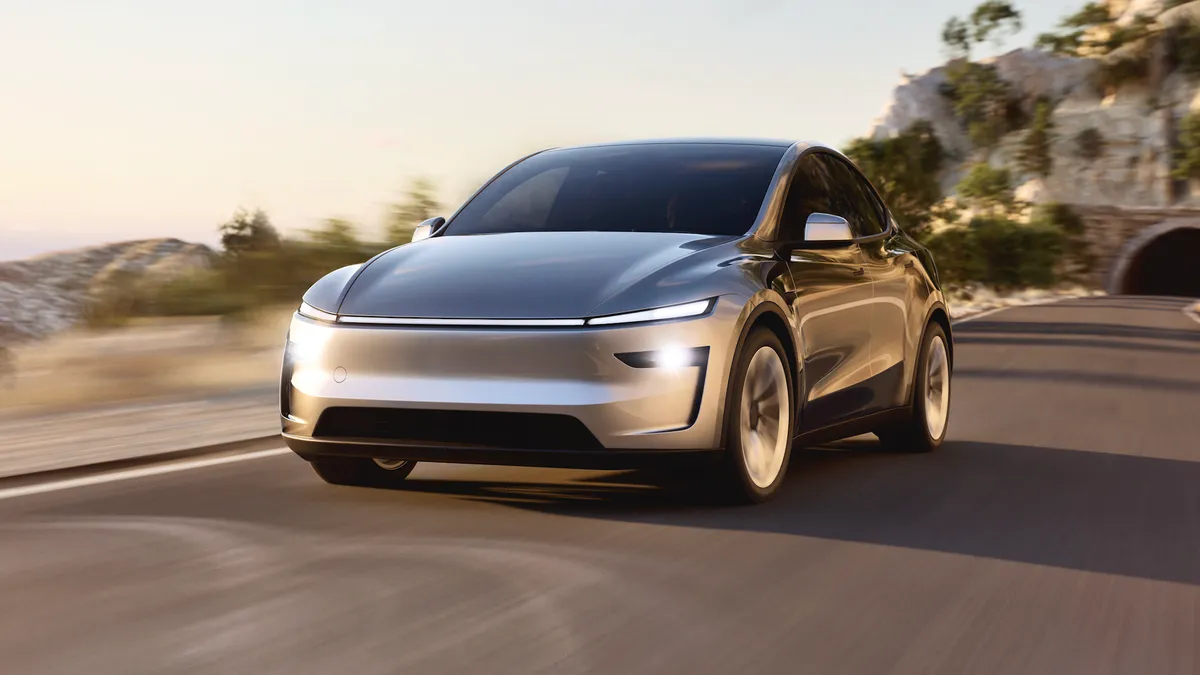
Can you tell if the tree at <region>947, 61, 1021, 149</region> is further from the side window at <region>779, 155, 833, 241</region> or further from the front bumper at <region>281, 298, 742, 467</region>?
the front bumper at <region>281, 298, 742, 467</region>

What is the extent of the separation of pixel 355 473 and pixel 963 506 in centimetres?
266

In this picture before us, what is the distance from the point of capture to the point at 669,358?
6.17m

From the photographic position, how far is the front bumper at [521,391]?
6.08 m

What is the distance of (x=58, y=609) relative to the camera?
477 cm

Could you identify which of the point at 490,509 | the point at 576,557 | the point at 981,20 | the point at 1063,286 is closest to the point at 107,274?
the point at 490,509

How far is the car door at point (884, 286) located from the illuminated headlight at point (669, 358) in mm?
2126

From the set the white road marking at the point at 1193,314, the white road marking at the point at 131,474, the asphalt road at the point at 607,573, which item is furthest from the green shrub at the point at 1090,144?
the white road marking at the point at 131,474

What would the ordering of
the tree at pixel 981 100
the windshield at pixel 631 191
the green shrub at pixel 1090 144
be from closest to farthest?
the windshield at pixel 631 191, the green shrub at pixel 1090 144, the tree at pixel 981 100

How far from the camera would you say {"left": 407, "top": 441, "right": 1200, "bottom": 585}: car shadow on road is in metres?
6.08

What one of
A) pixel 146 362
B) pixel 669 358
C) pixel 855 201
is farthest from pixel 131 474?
pixel 146 362

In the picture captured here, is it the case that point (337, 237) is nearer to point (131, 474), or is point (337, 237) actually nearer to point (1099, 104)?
point (131, 474)

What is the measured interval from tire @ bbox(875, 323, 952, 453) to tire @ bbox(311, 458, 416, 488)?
285cm

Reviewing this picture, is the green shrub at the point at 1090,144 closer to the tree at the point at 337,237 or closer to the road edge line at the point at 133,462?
the tree at the point at 337,237

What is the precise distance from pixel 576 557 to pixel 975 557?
145cm
